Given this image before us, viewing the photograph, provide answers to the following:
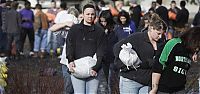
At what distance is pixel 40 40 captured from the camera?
1758 cm

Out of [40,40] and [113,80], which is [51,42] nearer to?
[40,40]

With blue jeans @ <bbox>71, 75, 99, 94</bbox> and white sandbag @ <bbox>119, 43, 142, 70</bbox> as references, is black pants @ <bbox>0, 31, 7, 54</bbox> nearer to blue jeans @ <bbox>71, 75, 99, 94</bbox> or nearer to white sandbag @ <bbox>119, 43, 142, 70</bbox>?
blue jeans @ <bbox>71, 75, 99, 94</bbox>

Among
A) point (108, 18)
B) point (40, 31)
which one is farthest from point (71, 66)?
point (40, 31)

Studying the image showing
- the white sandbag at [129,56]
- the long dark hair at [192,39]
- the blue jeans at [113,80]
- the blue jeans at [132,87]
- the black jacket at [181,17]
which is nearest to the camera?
the long dark hair at [192,39]

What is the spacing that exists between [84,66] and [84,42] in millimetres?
317

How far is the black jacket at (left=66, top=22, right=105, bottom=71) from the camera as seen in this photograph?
23.2 feet

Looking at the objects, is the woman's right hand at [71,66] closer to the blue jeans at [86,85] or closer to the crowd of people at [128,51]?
the crowd of people at [128,51]

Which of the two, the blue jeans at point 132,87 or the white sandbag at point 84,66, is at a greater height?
the white sandbag at point 84,66

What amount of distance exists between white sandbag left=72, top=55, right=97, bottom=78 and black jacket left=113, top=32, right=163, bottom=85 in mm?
339

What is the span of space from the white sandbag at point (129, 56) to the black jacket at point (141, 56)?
0.08m

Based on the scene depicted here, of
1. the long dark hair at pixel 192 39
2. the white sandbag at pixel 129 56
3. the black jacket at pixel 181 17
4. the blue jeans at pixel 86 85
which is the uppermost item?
the long dark hair at pixel 192 39

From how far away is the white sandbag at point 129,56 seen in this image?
6672 mm

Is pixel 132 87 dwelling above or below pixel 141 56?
below

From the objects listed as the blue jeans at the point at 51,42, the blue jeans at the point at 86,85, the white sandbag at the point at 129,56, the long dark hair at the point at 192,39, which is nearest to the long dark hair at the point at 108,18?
the blue jeans at the point at 86,85
